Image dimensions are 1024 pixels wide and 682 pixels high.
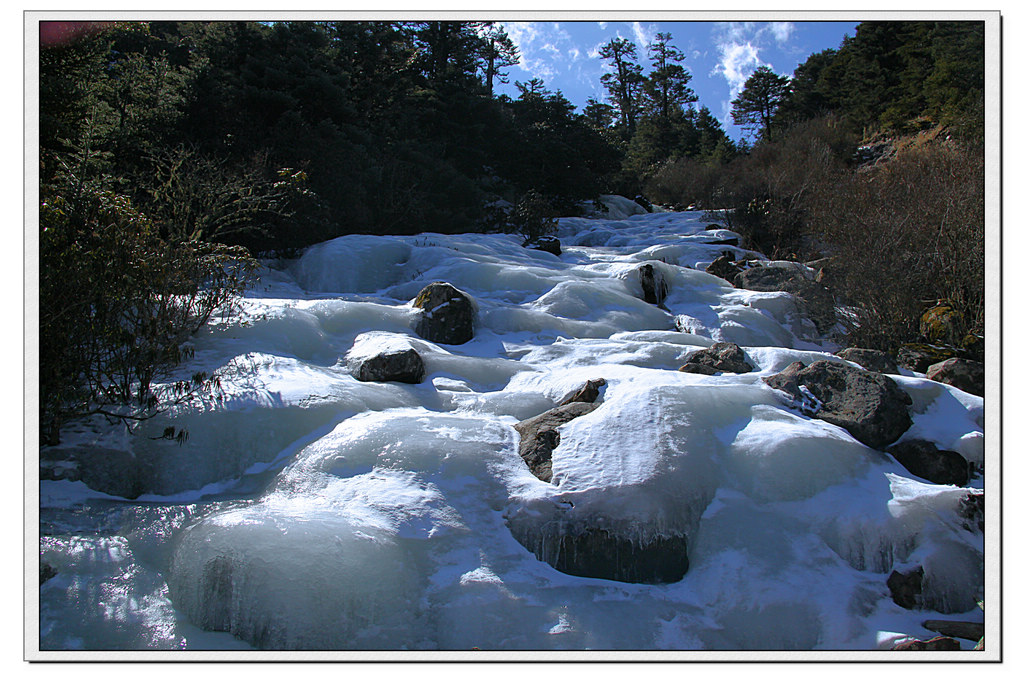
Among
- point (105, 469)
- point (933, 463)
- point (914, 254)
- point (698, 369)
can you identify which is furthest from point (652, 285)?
point (105, 469)

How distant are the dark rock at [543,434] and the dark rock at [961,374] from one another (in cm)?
269

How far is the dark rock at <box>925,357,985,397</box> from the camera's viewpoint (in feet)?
14.2

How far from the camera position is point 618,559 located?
2.79 meters

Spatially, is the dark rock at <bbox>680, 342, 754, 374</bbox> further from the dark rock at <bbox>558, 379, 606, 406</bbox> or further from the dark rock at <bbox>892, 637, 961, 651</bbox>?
the dark rock at <bbox>892, 637, 961, 651</bbox>

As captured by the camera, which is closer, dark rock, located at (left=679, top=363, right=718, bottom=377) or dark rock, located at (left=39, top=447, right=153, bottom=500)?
dark rock, located at (left=39, top=447, right=153, bottom=500)

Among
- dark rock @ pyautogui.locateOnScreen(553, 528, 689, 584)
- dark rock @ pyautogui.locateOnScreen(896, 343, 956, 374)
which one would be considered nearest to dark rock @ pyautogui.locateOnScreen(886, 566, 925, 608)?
dark rock @ pyautogui.locateOnScreen(553, 528, 689, 584)

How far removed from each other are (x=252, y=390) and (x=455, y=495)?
66.0 inches

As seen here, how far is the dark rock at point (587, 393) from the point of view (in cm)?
392

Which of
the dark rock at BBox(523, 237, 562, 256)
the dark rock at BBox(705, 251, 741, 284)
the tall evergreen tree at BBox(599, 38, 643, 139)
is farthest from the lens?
the tall evergreen tree at BBox(599, 38, 643, 139)

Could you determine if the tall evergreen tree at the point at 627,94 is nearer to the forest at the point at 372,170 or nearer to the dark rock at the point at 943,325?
the forest at the point at 372,170

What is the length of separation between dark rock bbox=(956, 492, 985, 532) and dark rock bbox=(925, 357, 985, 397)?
5.57 feet

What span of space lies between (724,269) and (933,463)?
6.08 m

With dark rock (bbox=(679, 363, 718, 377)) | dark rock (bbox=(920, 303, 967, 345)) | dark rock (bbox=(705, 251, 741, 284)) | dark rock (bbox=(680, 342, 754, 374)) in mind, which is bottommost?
dark rock (bbox=(679, 363, 718, 377))

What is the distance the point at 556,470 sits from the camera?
3.23 m
